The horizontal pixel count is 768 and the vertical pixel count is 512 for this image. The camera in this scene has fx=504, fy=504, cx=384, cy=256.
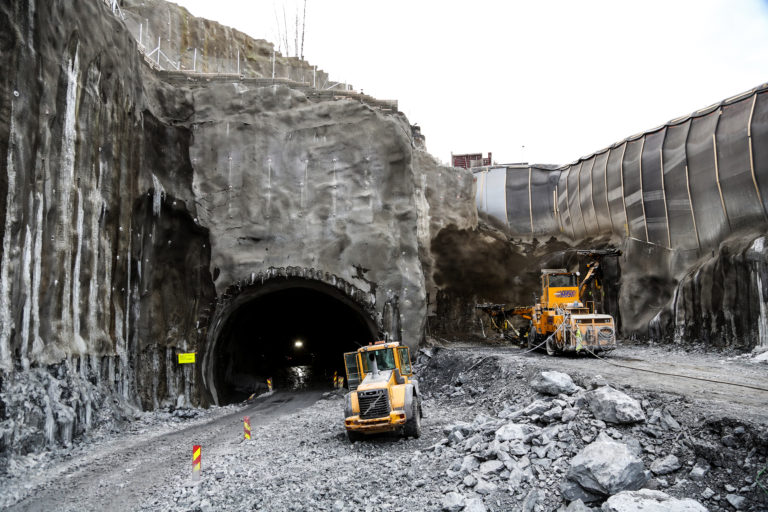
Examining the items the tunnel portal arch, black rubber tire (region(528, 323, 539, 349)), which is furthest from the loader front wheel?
black rubber tire (region(528, 323, 539, 349))

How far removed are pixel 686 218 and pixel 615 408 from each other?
16452mm

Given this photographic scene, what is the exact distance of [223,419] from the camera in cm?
1485

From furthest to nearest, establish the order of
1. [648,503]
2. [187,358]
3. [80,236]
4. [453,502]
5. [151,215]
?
[187,358]
[151,215]
[80,236]
[453,502]
[648,503]

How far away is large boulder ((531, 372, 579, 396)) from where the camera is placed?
9023 mm

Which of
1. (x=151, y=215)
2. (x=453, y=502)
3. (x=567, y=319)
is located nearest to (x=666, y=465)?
(x=453, y=502)

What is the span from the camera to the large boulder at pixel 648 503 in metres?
4.72

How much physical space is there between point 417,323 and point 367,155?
7258 millimetres

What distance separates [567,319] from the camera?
16.2 metres

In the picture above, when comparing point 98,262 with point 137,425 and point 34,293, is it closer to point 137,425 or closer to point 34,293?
point 34,293

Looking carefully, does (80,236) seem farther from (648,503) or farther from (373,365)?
(648,503)

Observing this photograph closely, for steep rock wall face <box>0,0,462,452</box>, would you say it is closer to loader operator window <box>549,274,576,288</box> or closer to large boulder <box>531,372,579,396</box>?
loader operator window <box>549,274,576,288</box>

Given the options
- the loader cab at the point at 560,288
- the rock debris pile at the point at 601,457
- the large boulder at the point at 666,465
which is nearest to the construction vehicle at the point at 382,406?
the rock debris pile at the point at 601,457

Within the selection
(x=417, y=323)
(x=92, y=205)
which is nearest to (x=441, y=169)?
(x=417, y=323)

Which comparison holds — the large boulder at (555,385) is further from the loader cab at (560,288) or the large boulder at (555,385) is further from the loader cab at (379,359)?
the loader cab at (560,288)
